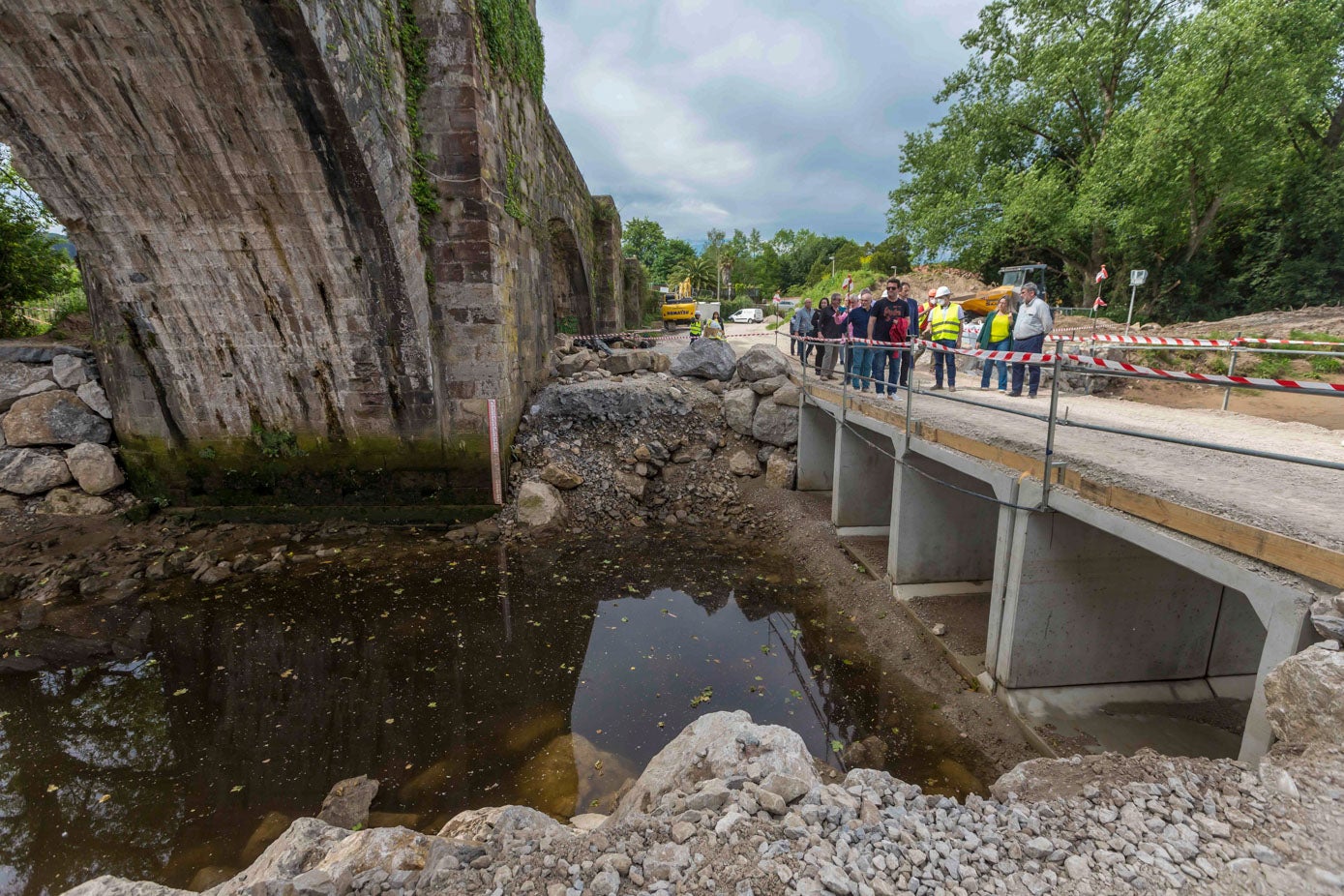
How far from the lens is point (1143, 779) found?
2414mm

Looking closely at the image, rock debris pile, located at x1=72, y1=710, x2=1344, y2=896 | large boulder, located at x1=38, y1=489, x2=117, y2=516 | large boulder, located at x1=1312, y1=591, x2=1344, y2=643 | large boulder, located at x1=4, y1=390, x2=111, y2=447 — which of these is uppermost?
large boulder, located at x1=1312, y1=591, x2=1344, y2=643

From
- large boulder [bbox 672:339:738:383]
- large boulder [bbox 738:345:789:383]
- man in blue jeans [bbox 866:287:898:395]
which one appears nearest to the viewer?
man in blue jeans [bbox 866:287:898:395]

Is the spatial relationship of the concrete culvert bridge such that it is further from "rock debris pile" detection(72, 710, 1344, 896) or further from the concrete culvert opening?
the concrete culvert opening

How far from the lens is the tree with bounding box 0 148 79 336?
920 cm

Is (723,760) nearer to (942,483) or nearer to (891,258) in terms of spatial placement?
(942,483)

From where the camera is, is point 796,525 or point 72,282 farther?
point 72,282

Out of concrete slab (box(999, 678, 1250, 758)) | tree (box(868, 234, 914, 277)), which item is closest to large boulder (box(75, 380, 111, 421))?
concrete slab (box(999, 678, 1250, 758))

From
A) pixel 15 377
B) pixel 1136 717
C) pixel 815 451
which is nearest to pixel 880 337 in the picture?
pixel 815 451

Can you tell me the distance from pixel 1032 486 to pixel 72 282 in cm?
1435

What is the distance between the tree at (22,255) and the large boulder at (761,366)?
11.0m

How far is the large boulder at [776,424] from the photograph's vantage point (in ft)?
31.5

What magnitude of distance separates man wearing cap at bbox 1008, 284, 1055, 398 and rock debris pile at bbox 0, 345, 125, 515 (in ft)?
40.6

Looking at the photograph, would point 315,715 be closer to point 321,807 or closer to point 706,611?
point 321,807

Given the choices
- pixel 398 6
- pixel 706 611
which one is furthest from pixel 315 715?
pixel 398 6
